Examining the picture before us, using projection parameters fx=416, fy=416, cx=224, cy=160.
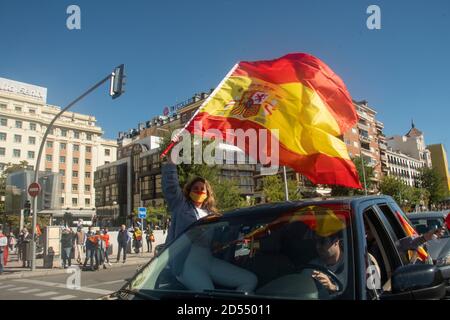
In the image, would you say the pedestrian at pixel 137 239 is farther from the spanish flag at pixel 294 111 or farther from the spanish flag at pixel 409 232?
the spanish flag at pixel 409 232

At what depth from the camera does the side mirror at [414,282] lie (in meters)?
2.38

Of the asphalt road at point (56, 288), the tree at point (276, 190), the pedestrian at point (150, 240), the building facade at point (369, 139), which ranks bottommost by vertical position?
the asphalt road at point (56, 288)

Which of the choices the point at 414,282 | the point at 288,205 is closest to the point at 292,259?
the point at 288,205

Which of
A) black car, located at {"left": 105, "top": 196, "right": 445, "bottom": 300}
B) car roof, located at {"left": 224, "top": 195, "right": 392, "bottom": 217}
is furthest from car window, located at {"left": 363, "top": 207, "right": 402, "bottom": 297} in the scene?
car roof, located at {"left": 224, "top": 195, "right": 392, "bottom": 217}

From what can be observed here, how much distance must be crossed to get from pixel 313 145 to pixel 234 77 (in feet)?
4.95

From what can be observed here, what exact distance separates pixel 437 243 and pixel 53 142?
93.3 m

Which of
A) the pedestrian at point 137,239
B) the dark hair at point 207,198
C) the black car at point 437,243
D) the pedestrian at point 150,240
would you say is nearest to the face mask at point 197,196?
the dark hair at point 207,198

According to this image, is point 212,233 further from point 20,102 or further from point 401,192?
point 20,102

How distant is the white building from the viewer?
82812 mm

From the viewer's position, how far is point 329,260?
2.68 m

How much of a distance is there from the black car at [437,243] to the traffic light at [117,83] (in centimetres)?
1024

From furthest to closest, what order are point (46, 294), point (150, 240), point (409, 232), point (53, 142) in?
point (53, 142) < point (150, 240) < point (46, 294) < point (409, 232)

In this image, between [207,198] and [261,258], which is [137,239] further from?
[261,258]

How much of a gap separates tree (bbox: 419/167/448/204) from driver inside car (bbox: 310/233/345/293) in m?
79.7
